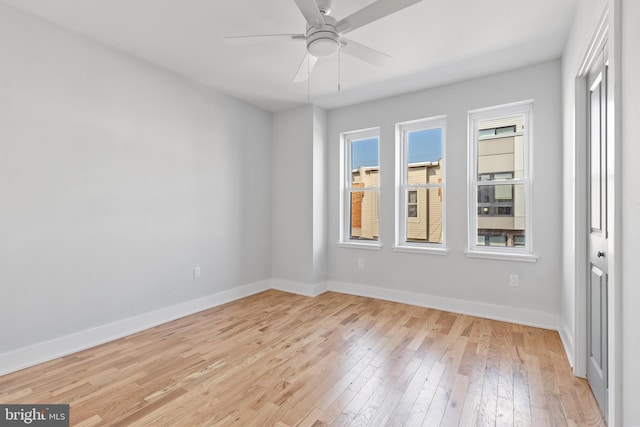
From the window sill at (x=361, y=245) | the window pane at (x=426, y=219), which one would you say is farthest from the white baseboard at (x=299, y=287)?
the window pane at (x=426, y=219)

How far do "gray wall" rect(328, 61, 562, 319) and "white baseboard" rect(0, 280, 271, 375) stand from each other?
1.80 metres

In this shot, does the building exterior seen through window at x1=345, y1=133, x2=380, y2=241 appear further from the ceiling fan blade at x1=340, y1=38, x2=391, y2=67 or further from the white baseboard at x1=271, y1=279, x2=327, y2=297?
the ceiling fan blade at x1=340, y1=38, x2=391, y2=67

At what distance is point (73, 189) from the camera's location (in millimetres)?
2531

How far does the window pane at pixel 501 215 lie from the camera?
326 cm

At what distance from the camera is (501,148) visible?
3.38 m

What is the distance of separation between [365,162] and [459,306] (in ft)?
7.26

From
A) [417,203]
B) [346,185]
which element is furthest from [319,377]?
[346,185]

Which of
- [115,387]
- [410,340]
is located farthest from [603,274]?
[115,387]

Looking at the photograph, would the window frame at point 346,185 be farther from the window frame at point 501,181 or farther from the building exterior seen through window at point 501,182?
the building exterior seen through window at point 501,182

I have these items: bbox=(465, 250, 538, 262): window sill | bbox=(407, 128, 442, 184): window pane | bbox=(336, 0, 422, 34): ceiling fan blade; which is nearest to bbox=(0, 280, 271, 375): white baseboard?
bbox=(407, 128, 442, 184): window pane

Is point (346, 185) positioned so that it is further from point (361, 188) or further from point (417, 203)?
point (417, 203)

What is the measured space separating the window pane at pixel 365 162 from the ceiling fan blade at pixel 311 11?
2496 millimetres

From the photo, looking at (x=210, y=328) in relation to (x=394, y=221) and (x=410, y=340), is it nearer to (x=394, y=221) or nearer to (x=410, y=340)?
(x=410, y=340)

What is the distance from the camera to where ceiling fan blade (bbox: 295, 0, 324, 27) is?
174 centimetres
